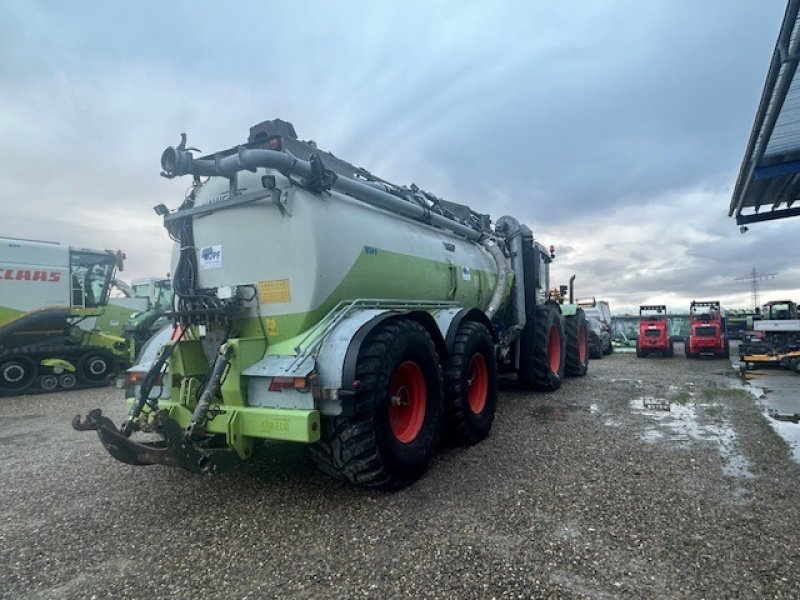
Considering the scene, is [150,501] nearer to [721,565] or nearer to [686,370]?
[721,565]

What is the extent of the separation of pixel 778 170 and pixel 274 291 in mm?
8179

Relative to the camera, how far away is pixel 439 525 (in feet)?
11.4

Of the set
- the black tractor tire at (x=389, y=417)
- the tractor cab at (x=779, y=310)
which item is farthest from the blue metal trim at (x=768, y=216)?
the black tractor tire at (x=389, y=417)

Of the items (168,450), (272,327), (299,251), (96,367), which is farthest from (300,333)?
(96,367)

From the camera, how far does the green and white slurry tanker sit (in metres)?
3.70

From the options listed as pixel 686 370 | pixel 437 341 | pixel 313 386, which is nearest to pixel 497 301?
pixel 437 341

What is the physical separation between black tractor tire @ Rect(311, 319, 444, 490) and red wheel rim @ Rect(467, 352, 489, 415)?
1219 millimetres

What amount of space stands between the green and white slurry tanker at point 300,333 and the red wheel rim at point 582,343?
5.83m

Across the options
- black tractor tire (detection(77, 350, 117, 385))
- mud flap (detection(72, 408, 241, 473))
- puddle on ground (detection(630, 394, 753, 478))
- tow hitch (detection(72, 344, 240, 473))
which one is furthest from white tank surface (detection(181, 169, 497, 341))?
black tractor tire (detection(77, 350, 117, 385))

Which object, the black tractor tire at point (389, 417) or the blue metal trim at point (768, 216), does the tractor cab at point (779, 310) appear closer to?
the blue metal trim at point (768, 216)

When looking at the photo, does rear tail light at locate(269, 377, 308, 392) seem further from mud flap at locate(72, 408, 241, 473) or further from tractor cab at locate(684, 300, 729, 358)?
tractor cab at locate(684, 300, 729, 358)

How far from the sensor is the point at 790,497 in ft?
12.8

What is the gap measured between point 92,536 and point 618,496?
3908mm

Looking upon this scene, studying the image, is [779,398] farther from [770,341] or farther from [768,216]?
[770,341]
